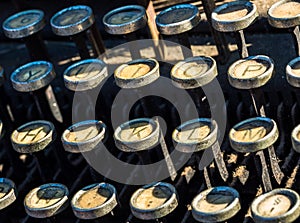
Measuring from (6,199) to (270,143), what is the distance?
115 centimetres

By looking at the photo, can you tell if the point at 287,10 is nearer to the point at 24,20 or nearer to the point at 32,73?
the point at 32,73

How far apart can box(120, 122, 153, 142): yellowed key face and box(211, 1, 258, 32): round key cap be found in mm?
494

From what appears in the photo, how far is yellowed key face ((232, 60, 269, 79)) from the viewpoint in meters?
3.79

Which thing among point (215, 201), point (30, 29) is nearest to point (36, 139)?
point (30, 29)

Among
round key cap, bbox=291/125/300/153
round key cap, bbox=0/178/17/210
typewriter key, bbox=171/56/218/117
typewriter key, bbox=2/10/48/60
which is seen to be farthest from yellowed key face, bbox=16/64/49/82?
round key cap, bbox=291/125/300/153

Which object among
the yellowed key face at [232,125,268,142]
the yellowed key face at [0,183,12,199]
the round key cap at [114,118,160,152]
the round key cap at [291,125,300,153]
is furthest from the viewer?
the yellowed key face at [0,183,12,199]

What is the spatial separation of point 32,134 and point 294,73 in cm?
121

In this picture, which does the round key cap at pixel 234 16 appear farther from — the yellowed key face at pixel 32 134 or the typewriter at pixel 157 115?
the yellowed key face at pixel 32 134

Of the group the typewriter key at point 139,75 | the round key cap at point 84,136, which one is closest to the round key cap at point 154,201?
the round key cap at point 84,136

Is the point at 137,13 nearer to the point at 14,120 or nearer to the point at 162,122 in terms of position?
the point at 162,122

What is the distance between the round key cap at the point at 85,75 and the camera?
414cm

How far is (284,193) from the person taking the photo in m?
3.52

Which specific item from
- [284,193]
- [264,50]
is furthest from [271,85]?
[284,193]

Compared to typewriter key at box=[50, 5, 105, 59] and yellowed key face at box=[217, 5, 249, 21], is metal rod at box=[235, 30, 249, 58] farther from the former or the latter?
typewriter key at box=[50, 5, 105, 59]
